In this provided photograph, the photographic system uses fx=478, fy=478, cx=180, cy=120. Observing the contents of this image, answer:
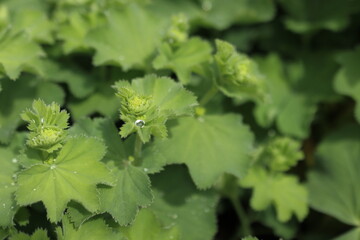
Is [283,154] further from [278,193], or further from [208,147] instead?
[208,147]

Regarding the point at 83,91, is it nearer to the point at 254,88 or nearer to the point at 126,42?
the point at 126,42

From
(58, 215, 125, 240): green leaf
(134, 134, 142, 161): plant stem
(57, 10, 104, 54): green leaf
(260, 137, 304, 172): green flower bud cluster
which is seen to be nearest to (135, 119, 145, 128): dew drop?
(134, 134, 142, 161): plant stem

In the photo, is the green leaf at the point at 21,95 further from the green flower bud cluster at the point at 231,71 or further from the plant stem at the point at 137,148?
the green flower bud cluster at the point at 231,71

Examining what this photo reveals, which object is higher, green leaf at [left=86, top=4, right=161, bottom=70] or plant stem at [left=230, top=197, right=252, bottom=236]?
green leaf at [left=86, top=4, right=161, bottom=70]

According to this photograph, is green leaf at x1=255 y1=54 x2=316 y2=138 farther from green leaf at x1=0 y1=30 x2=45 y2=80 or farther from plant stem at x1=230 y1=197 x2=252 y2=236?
green leaf at x1=0 y1=30 x2=45 y2=80

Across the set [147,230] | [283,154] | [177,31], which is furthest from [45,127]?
[283,154]
